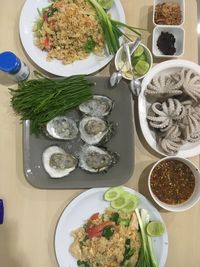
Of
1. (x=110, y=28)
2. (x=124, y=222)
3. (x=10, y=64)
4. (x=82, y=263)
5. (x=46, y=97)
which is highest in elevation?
(x=110, y=28)

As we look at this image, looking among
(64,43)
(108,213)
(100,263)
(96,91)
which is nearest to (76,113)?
(96,91)

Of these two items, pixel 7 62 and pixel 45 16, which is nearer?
pixel 7 62

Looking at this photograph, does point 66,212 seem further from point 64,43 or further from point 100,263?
point 64,43

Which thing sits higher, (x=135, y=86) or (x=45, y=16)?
(x=45, y=16)

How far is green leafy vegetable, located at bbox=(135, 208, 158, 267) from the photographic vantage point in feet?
4.07

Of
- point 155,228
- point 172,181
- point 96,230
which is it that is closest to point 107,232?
point 96,230

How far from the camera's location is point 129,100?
1320 mm

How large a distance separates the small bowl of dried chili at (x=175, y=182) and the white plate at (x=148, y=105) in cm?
4

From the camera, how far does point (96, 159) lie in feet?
4.25

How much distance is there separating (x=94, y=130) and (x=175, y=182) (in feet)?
0.98

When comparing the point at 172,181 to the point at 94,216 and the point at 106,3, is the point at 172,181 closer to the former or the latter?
the point at 94,216

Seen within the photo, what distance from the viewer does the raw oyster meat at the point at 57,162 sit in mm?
1273

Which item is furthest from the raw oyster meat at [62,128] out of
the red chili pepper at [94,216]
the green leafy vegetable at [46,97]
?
the red chili pepper at [94,216]

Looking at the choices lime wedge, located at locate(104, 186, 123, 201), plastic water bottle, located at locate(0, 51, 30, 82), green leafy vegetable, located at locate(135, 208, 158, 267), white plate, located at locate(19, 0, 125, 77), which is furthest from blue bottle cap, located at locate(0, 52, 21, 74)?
green leafy vegetable, located at locate(135, 208, 158, 267)
